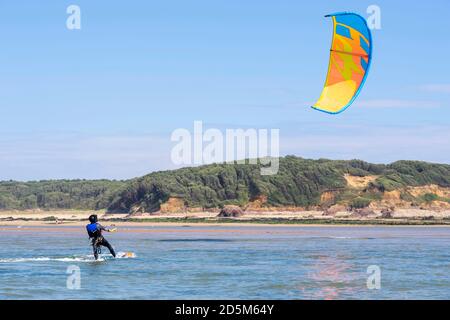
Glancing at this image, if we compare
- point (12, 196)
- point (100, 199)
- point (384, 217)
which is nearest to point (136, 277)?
point (384, 217)

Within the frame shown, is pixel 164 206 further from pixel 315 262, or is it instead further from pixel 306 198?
pixel 315 262

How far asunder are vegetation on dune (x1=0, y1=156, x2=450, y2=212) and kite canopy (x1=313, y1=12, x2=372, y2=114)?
4084 inches

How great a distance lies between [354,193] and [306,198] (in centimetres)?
791

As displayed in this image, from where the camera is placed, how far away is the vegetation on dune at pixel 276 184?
434ft

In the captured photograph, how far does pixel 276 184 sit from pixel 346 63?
112414mm

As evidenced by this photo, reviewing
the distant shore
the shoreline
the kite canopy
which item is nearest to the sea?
the kite canopy

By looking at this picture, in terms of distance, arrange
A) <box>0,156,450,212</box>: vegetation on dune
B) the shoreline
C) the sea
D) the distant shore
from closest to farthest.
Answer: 1. the sea
2. the shoreline
3. the distant shore
4. <box>0,156,450,212</box>: vegetation on dune

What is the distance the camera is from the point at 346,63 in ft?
80.1

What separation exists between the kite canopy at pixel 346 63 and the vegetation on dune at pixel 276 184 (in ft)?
340

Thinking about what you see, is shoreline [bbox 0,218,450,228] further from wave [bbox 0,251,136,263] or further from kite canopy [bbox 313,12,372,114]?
kite canopy [bbox 313,12,372,114]

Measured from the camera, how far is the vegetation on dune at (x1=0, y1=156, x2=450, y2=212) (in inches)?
5212

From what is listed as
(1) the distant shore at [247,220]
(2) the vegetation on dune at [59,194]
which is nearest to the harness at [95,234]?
(1) the distant shore at [247,220]

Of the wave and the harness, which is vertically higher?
the harness

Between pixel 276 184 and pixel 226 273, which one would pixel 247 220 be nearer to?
pixel 276 184
